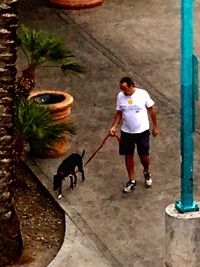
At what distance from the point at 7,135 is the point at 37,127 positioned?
0.64 meters

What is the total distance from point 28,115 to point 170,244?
2.52 metres

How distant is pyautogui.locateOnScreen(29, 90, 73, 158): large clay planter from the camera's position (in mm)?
13141

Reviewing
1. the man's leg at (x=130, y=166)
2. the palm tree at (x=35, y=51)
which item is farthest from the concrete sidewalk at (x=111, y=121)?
the palm tree at (x=35, y=51)

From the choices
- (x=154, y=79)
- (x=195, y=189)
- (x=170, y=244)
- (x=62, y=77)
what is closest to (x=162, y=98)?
(x=154, y=79)

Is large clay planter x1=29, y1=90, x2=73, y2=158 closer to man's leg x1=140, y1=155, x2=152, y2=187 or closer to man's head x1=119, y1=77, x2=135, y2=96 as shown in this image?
man's leg x1=140, y1=155, x2=152, y2=187

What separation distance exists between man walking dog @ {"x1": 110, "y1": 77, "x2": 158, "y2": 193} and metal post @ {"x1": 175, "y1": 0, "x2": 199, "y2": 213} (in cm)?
230

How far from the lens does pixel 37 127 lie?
11.5 metres

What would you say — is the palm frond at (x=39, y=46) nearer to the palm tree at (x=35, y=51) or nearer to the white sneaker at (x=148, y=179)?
the palm tree at (x=35, y=51)

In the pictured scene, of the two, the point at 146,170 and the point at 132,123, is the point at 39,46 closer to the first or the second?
the point at 132,123

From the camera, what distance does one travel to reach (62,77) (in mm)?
15922

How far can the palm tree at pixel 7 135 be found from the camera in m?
10.5

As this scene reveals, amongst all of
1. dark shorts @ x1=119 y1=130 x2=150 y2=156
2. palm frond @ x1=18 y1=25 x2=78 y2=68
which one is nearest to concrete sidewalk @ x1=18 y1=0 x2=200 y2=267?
dark shorts @ x1=119 y1=130 x2=150 y2=156

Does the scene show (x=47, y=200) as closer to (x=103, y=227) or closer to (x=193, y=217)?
(x=103, y=227)

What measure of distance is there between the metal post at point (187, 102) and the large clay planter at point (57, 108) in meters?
3.35
